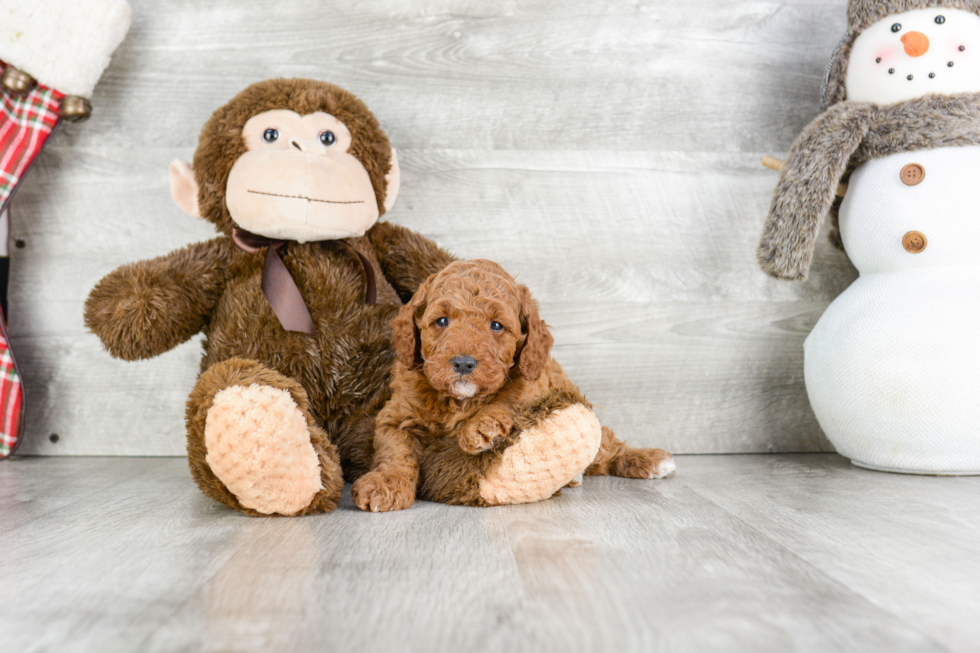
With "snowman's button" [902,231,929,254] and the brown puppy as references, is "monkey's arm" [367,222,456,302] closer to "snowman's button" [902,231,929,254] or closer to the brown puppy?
the brown puppy

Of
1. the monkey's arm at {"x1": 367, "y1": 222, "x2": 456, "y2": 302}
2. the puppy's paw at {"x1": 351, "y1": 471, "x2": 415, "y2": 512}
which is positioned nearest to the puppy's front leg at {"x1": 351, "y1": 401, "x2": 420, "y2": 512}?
the puppy's paw at {"x1": 351, "y1": 471, "x2": 415, "y2": 512}

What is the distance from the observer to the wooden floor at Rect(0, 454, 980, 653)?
534mm

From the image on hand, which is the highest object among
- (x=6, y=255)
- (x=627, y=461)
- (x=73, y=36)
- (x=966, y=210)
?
(x=73, y=36)

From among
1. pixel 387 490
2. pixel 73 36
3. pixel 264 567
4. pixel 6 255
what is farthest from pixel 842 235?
pixel 6 255

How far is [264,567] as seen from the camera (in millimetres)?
685

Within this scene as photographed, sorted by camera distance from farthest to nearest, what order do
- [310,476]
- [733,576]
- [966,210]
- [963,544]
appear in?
1. [966,210]
2. [310,476]
3. [963,544]
4. [733,576]

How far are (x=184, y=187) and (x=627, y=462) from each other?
0.84m

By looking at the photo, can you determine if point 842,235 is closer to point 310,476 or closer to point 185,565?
point 310,476

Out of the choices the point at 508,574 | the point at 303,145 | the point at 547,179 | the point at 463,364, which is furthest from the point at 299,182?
the point at 508,574

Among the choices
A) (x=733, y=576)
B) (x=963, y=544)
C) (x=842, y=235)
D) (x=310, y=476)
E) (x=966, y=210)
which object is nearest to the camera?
(x=733, y=576)

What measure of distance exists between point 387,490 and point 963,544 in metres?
0.66

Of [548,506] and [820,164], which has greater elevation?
[820,164]

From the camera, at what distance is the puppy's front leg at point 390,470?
35.3 inches

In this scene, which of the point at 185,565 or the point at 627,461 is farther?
the point at 627,461
